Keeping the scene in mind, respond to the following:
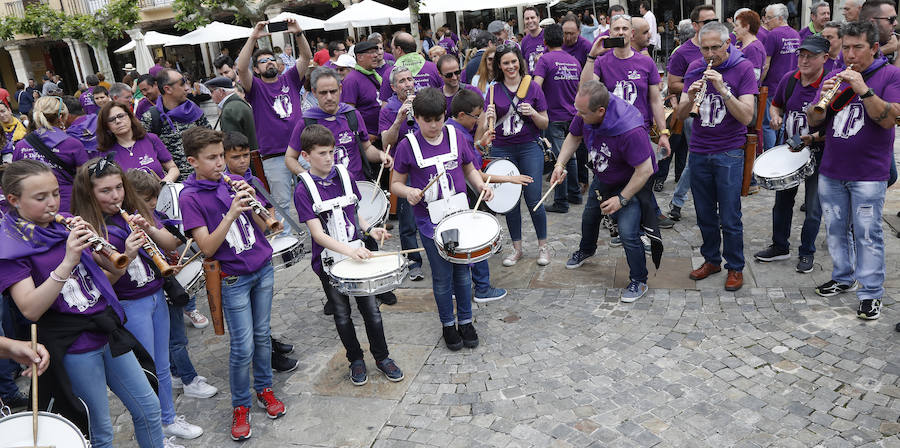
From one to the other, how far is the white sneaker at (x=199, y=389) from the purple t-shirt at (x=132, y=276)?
1.12m

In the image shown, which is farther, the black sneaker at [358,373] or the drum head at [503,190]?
the drum head at [503,190]

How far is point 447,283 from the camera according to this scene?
468 centimetres

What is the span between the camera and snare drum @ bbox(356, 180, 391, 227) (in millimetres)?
5414

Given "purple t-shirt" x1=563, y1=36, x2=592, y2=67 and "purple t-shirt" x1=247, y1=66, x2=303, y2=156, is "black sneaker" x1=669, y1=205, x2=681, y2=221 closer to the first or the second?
"purple t-shirt" x1=563, y1=36, x2=592, y2=67

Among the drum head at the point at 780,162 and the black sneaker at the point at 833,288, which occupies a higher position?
the drum head at the point at 780,162

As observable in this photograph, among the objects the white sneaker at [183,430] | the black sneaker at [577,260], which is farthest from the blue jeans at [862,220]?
the white sneaker at [183,430]

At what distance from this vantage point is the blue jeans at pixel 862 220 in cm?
460

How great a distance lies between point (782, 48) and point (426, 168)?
577cm

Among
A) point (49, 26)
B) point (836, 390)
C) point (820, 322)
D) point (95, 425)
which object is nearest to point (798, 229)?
point (820, 322)

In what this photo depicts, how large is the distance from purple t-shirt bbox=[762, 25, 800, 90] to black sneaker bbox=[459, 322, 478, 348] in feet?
19.2

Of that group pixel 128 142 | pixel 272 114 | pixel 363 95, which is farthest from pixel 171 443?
pixel 363 95

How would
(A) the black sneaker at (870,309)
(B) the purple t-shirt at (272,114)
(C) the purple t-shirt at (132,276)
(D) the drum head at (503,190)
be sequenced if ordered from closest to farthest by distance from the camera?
(C) the purple t-shirt at (132,276) → (A) the black sneaker at (870,309) → (D) the drum head at (503,190) → (B) the purple t-shirt at (272,114)

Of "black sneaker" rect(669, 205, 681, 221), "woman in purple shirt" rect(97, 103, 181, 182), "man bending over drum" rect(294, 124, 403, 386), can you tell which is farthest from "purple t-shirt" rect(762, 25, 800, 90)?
"woman in purple shirt" rect(97, 103, 181, 182)

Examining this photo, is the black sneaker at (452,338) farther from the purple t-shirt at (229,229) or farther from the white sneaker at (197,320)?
the white sneaker at (197,320)
